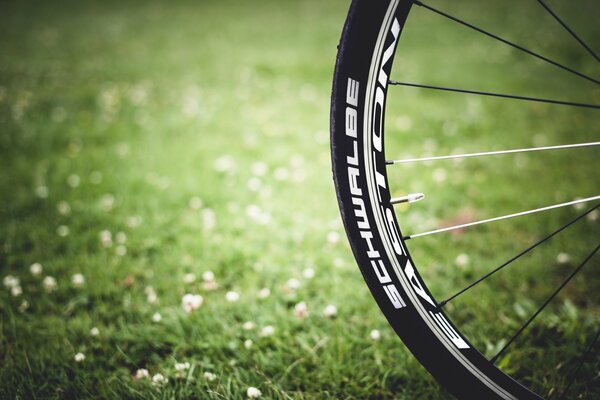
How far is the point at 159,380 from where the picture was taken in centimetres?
158

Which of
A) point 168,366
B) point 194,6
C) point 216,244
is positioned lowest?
point 168,366

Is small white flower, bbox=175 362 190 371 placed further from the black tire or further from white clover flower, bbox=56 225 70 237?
white clover flower, bbox=56 225 70 237

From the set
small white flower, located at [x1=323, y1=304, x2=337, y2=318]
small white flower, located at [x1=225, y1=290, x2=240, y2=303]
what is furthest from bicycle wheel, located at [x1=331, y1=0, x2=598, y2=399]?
small white flower, located at [x1=225, y1=290, x2=240, y2=303]

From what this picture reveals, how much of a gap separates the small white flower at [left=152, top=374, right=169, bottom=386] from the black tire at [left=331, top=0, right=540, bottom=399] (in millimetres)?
1018

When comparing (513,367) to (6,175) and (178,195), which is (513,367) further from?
(6,175)

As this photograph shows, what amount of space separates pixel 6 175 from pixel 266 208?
240 centimetres

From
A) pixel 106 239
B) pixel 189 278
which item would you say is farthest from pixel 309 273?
pixel 106 239

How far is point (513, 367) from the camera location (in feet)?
5.38

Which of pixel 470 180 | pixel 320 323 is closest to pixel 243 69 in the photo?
pixel 470 180

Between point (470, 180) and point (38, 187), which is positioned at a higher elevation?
point (470, 180)

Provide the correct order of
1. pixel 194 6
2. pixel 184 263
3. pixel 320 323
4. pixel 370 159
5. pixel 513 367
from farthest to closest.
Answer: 1. pixel 194 6
2. pixel 184 263
3. pixel 320 323
4. pixel 513 367
5. pixel 370 159

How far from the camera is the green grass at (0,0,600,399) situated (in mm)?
1678

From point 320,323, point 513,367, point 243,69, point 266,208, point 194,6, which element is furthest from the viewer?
point 194,6

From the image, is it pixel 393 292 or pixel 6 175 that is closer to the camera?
pixel 393 292
